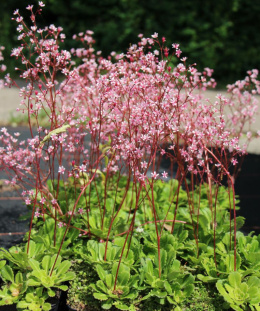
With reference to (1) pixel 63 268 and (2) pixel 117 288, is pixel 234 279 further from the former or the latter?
(1) pixel 63 268

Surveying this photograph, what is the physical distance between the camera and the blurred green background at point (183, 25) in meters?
8.61

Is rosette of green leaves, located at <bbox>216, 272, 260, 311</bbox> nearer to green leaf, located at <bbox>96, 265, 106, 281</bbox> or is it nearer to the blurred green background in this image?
green leaf, located at <bbox>96, 265, 106, 281</bbox>

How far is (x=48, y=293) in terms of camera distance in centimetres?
237

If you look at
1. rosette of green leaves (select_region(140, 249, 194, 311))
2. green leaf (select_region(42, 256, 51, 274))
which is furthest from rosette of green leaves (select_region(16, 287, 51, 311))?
rosette of green leaves (select_region(140, 249, 194, 311))

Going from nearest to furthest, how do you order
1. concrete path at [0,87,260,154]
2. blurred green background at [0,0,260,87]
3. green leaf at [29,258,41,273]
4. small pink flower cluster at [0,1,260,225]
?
small pink flower cluster at [0,1,260,225] < green leaf at [29,258,41,273] < concrete path at [0,87,260,154] < blurred green background at [0,0,260,87]

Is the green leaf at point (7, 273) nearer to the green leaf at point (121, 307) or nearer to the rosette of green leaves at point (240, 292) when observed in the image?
the green leaf at point (121, 307)

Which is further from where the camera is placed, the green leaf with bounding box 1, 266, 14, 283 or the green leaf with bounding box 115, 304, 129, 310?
the green leaf with bounding box 1, 266, 14, 283

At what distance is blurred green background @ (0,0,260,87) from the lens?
28.2 ft

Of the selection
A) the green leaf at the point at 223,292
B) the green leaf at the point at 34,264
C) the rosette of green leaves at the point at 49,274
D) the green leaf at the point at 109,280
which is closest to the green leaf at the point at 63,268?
the rosette of green leaves at the point at 49,274

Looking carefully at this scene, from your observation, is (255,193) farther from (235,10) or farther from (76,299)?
(235,10)

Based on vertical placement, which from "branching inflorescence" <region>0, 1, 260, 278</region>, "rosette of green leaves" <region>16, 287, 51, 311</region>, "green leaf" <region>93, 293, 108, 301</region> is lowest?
"rosette of green leaves" <region>16, 287, 51, 311</region>

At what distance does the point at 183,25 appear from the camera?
8.82m

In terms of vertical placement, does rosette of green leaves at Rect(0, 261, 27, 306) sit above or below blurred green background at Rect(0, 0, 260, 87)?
below

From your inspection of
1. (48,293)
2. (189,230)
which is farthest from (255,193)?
(48,293)
